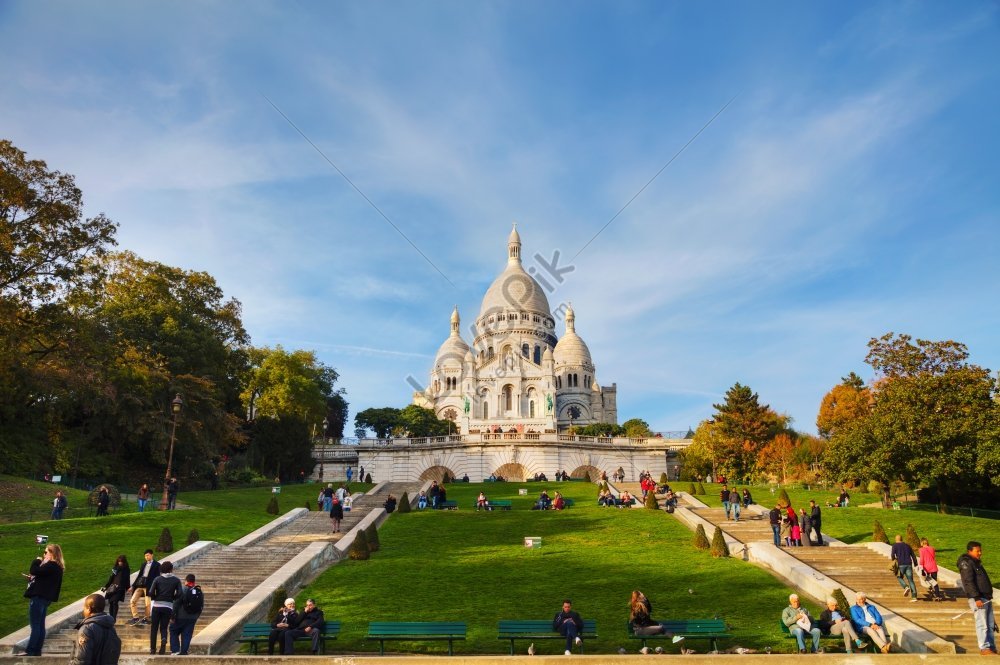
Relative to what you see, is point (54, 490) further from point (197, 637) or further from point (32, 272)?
point (197, 637)

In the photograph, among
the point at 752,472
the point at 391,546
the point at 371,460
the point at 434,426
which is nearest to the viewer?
the point at 391,546

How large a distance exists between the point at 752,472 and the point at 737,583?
35063mm

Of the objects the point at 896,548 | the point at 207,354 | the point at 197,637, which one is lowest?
the point at 197,637

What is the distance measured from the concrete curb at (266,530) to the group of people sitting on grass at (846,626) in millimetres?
15585

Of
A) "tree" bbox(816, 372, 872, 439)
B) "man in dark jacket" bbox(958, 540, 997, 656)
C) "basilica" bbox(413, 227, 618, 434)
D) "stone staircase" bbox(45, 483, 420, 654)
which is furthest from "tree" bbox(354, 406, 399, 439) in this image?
"man in dark jacket" bbox(958, 540, 997, 656)

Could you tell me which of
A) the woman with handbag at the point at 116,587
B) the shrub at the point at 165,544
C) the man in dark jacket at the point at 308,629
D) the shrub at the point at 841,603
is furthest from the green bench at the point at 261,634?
the shrub at the point at 841,603

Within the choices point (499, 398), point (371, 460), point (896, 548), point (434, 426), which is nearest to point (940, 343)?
point (896, 548)

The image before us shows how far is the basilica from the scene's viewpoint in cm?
9575

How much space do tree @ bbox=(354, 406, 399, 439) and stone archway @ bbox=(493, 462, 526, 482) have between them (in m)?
32.1

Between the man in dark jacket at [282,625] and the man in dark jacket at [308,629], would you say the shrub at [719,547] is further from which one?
the man in dark jacket at [282,625]

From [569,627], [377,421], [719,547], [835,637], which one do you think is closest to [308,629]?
[569,627]

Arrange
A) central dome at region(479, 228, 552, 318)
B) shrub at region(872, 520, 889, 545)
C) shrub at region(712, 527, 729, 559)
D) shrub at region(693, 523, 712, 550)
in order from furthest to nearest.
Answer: central dome at region(479, 228, 552, 318) < shrub at region(693, 523, 712, 550) < shrub at region(872, 520, 889, 545) < shrub at region(712, 527, 729, 559)

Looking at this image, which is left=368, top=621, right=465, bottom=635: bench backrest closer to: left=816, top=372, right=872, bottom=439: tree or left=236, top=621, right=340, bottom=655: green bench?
left=236, top=621, right=340, bottom=655: green bench

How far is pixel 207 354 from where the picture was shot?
1700 inches
